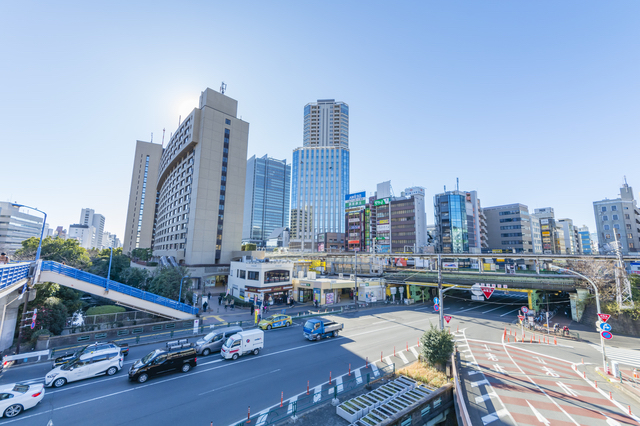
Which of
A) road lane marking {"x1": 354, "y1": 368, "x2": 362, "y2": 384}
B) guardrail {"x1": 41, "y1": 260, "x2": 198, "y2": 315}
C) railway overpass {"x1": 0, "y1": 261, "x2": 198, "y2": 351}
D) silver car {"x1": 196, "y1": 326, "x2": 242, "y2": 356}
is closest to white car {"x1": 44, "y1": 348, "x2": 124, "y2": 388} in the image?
silver car {"x1": 196, "y1": 326, "x2": 242, "y2": 356}

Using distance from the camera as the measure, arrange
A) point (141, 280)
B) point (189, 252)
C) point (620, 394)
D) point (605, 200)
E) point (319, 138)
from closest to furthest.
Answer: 1. point (620, 394)
2. point (141, 280)
3. point (189, 252)
4. point (605, 200)
5. point (319, 138)

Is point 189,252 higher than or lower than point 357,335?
higher

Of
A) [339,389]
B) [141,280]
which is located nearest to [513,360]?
[339,389]

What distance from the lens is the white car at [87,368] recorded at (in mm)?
15820

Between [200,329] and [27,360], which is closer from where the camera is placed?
[27,360]

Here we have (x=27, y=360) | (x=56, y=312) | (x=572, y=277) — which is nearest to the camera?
(x=27, y=360)

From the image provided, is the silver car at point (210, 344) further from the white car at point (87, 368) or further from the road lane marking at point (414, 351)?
the road lane marking at point (414, 351)

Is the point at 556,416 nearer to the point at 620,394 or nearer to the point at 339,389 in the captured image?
the point at 620,394

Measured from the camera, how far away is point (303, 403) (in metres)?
14.2

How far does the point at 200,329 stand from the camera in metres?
28.4

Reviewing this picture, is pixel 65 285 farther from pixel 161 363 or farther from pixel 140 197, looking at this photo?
pixel 140 197

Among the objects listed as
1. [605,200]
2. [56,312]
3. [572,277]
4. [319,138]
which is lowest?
[56,312]

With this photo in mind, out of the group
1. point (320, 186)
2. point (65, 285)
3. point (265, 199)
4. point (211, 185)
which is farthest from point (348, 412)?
point (265, 199)

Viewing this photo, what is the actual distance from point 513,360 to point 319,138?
159162 mm
